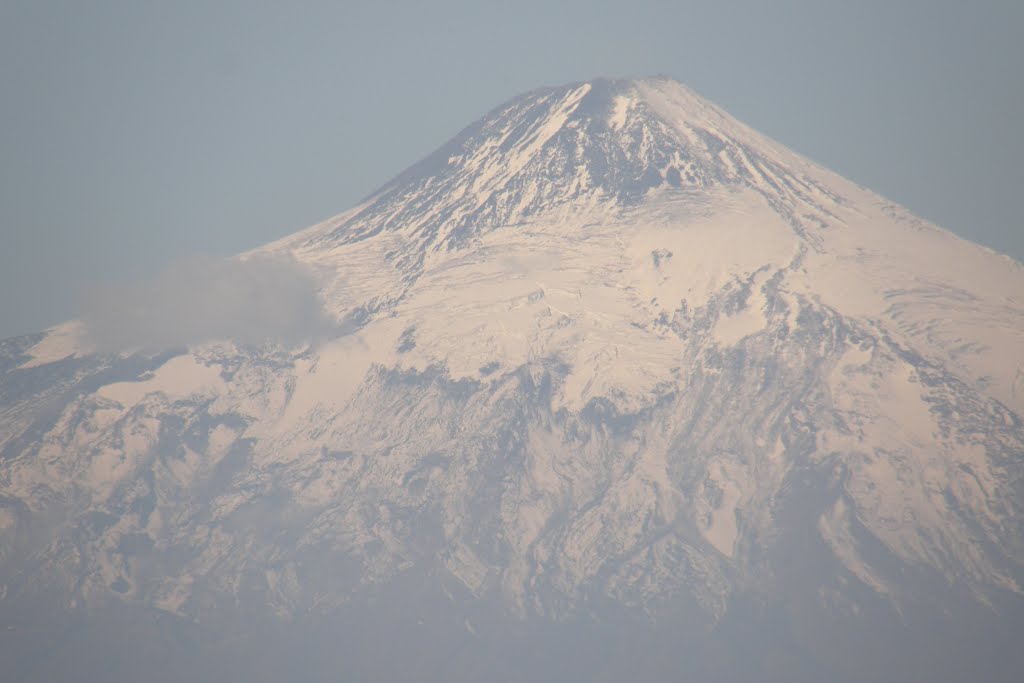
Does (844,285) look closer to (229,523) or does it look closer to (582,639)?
(582,639)

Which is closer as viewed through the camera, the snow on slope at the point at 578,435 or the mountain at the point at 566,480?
the mountain at the point at 566,480

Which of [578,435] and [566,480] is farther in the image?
[578,435]

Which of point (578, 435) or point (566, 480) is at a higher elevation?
point (578, 435)

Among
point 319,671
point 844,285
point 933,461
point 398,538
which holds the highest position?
point 844,285

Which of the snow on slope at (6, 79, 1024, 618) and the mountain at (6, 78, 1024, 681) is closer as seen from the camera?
the mountain at (6, 78, 1024, 681)

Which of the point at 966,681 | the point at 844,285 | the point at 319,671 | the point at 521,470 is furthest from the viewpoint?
the point at 844,285

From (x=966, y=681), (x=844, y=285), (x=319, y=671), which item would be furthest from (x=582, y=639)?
(x=844, y=285)

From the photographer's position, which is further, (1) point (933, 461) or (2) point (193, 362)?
(2) point (193, 362)

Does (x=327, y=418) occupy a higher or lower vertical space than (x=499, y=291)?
lower
